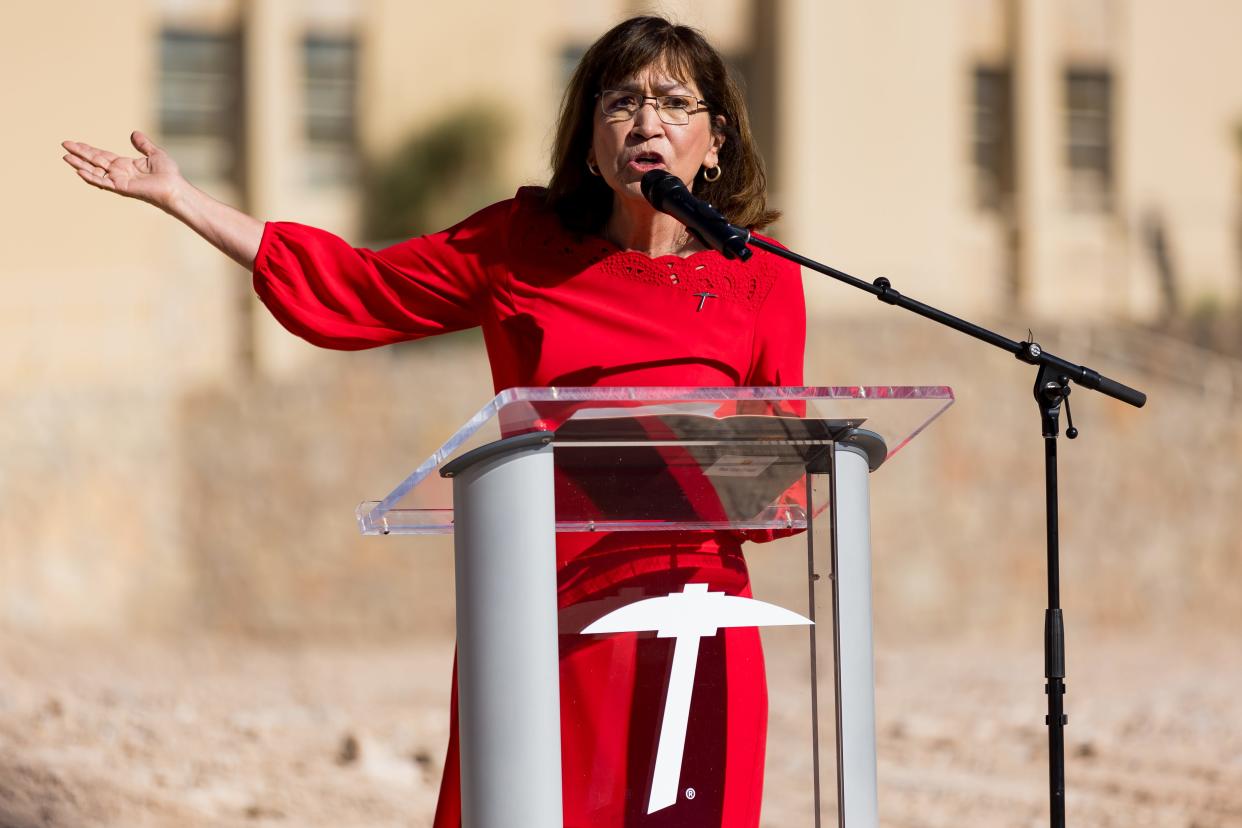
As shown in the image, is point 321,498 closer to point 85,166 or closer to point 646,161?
point 85,166

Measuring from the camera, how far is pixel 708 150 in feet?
9.93

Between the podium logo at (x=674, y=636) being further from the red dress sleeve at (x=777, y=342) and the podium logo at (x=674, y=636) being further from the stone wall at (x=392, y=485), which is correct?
the stone wall at (x=392, y=485)

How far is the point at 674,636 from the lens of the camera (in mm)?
2377

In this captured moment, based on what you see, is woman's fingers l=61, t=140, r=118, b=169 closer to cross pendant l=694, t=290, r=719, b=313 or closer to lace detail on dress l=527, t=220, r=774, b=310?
lace detail on dress l=527, t=220, r=774, b=310

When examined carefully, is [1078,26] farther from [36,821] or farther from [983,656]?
[36,821]

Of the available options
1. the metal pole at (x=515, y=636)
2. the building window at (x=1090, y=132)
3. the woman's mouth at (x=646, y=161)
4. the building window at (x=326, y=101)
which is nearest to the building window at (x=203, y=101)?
the building window at (x=326, y=101)

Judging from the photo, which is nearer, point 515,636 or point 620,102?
point 515,636

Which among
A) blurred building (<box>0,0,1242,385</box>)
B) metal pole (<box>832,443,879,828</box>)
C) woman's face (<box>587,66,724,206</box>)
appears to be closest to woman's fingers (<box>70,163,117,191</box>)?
woman's face (<box>587,66,724,206</box>)

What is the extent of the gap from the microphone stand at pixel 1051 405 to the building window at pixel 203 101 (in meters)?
17.4

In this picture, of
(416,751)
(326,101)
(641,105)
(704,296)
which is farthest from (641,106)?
(326,101)

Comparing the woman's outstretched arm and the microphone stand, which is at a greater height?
the woman's outstretched arm

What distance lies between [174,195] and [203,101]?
56.2ft

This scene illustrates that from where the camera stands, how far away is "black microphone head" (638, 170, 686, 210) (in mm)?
2695

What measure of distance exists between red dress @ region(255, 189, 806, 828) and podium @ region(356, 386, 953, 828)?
25 mm
